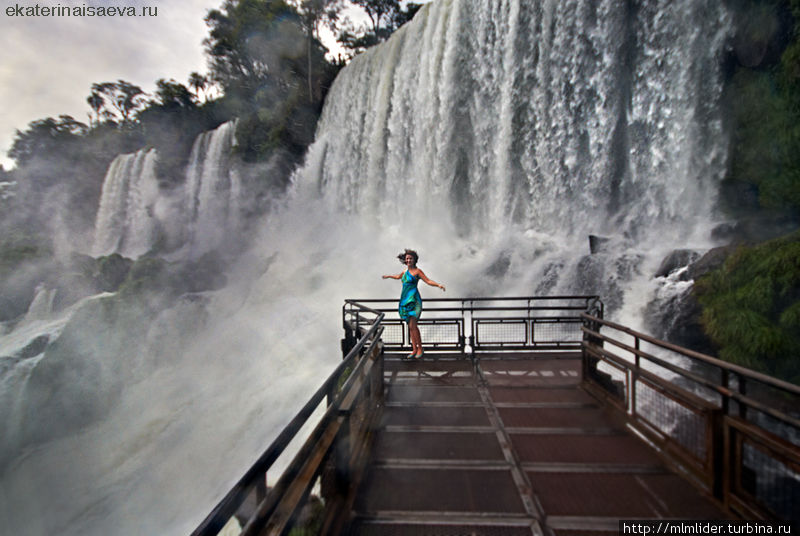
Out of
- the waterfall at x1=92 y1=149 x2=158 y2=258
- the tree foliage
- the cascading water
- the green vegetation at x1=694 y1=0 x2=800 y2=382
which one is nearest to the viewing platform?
the green vegetation at x1=694 y1=0 x2=800 y2=382

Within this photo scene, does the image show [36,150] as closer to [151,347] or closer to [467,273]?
[151,347]

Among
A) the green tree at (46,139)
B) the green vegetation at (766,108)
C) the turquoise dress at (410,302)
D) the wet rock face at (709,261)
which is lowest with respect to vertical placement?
the turquoise dress at (410,302)

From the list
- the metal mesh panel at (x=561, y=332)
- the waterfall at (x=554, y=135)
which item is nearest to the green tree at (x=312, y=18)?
the waterfall at (x=554, y=135)

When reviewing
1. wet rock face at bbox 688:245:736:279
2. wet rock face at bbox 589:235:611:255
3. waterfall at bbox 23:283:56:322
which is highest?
wet rock face at bbox 589:235:611:255

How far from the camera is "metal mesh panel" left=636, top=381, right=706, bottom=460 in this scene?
2891 mm

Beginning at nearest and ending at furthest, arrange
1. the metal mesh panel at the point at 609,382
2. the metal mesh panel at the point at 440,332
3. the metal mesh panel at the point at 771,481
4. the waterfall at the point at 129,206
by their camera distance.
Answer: the metal mesh panel at the point at 771,481 < the metal mesh panel at the point at 609,382 < the metal mesh panel at the point at 440,332 < the waterfall at the point at 129,206

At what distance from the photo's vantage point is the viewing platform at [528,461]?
86.3 inches

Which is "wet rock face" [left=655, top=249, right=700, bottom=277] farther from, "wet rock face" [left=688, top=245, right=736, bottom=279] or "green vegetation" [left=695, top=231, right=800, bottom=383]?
"green vegetation" [left=695, top=231, right=800, bottom=383]

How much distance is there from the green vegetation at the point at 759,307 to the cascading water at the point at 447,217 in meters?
1.89

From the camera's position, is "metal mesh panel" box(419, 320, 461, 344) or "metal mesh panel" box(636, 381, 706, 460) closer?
"metal mesh panel" box(636, 381, 706, 460)

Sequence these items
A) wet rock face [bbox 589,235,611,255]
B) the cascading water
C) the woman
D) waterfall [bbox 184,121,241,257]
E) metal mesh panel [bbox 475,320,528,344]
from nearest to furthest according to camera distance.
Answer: the woman, metal mesh panel [bbox 475,320,528,344], the cascading water, wet rock face [bbox 589,235,611,255], waterfall [bbox 184,121,241,257]

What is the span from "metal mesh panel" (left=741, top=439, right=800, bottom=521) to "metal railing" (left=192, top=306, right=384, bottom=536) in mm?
2748

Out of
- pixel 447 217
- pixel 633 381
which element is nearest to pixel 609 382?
pixel 633 381

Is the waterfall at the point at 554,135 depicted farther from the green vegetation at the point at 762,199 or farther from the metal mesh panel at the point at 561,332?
the metal mesh panel at the point at 561,332
